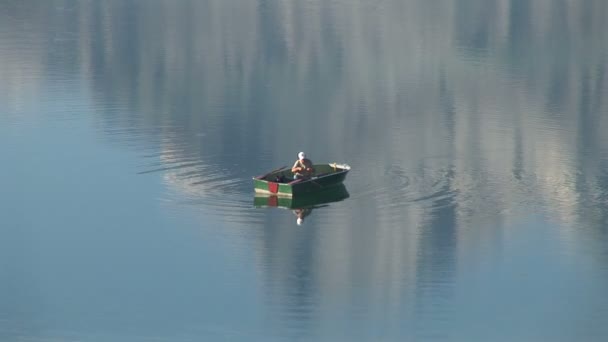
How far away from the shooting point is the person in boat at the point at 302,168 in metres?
42.2

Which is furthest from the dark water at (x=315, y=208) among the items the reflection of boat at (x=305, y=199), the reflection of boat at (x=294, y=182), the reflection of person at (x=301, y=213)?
the reflection of boat at (x=294, y=182)

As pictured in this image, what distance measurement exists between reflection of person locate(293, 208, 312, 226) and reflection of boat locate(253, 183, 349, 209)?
220 millimetres

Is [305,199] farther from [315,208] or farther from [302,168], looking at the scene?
[302,168]

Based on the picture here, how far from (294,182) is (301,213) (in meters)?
0.97

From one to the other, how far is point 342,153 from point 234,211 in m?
8.99

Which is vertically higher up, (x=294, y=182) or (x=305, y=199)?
(x=294, y=182)

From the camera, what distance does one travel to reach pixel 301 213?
→ 4162 cm

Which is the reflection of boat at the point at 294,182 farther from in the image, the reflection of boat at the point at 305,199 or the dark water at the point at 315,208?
the dark water at the point at 315,208

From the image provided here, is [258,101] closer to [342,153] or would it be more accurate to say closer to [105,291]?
[342,153]

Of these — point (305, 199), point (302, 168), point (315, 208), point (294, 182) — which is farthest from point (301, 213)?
point (302, 168)

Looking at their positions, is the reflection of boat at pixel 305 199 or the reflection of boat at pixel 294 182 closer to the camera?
the reflection of boat at pixel 294 182

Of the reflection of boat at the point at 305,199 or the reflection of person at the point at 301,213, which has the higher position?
the reflection of boat at the point at 305,199

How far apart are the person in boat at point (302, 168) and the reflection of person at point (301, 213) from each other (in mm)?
1061

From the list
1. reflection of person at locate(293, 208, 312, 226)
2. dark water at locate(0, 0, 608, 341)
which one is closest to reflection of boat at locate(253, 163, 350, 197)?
reflection of person at locate(293, 208, 312, 226)
